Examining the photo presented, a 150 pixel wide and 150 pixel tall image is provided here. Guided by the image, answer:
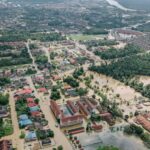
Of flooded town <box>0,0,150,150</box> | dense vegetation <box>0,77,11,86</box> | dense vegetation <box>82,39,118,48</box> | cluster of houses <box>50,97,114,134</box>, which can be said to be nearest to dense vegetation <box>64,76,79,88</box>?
flooded town <box>0,0,150,150</box>

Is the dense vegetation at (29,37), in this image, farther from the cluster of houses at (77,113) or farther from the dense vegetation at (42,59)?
the cluster of houses at (77,113)

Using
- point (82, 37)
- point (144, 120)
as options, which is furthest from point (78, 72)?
point (82, 37)

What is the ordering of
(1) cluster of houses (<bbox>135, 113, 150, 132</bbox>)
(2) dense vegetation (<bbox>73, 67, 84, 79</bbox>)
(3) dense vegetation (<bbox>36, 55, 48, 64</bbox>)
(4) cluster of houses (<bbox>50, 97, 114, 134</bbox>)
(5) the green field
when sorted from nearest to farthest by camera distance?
(4) cluster of houses (<bbox>50, 97, 114, 134</bbox>) < (1) cluster of houses (<bbox>135, 113, 150, 132</bbox>) < (2) dense vegetation (<bbox>73, 67, 84, 79</bbox>) < (3) dense vegetation (<bbox>36, 55, 48, 64</bbox>) < (5) the green field

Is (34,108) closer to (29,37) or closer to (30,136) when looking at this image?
(30,136)

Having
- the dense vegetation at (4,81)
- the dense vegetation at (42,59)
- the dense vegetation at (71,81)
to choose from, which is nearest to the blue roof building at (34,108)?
the dense vegetation at (71,81)

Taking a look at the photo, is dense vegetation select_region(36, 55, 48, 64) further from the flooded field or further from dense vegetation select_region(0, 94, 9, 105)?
the flooded field

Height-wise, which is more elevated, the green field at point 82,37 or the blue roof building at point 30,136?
the green field at point 82,37
